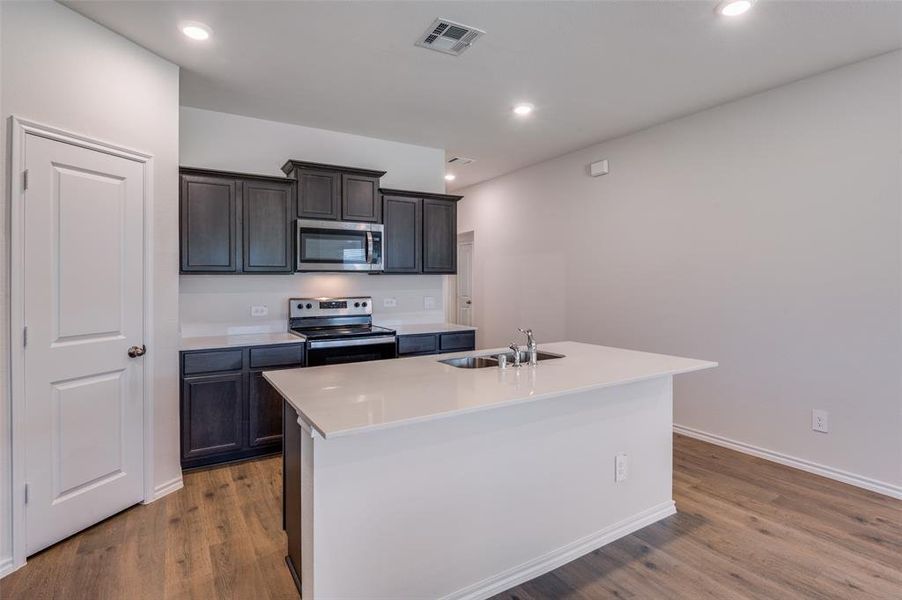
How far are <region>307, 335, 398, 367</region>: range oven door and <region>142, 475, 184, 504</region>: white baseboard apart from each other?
1084 millimetres

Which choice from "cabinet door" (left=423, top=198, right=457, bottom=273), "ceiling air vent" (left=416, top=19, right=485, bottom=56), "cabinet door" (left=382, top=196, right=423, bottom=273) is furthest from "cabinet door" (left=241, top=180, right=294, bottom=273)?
"ceiling air vent" (left=416, top=19, right=485, bottom=56)

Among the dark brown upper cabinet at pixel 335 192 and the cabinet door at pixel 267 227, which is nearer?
the cabinet door at pixel 267 227

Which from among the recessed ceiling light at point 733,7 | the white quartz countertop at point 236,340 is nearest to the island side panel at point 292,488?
the white quartz countertop at point 236,340

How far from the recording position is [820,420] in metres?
3.15

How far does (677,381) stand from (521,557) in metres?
2.59

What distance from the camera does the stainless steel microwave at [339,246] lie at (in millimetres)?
3801

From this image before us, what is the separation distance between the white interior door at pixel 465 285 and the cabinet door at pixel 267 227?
3.55 metres

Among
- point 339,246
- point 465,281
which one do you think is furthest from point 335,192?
point 465,281

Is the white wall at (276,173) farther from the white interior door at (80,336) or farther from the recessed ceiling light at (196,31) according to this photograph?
the recessed ceiling light at (196,31)

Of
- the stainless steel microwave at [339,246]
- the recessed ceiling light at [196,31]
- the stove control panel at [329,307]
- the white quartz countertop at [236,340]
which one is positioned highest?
the recessed ceiling light at [196,31]

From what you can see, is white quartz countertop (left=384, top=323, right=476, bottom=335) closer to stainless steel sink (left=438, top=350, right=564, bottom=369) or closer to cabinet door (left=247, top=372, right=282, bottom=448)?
cabinet door (left=247, top=372, right=282, bottom=448)

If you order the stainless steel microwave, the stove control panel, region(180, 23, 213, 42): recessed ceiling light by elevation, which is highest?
region(180, 23, 213, 42): recessed ceiling light

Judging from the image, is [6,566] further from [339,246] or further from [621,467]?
[621,467]

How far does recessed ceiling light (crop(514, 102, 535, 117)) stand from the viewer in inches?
145
